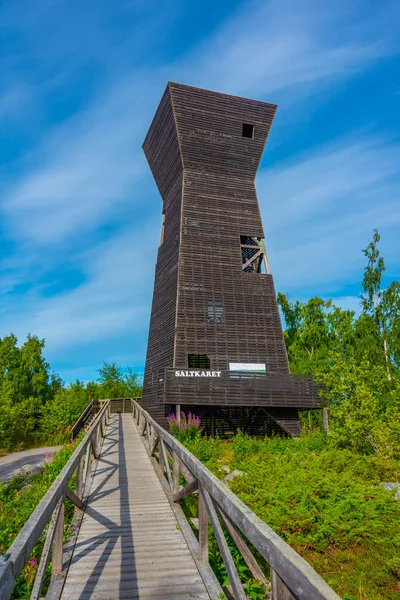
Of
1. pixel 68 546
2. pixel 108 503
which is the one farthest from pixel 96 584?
pixel 108 503

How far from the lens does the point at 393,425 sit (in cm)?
1112

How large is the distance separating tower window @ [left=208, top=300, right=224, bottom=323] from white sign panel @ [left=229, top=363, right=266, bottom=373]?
242 centimetres

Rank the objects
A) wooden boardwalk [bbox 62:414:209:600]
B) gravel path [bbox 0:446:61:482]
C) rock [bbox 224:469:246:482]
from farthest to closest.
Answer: gravel path [bbox 0:446:61:482] < rock [bbox 224:469:246:482] < wooden boardwalk [bbox 62:414:209:600]

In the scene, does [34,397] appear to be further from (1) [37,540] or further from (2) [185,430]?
(1) [37,540]

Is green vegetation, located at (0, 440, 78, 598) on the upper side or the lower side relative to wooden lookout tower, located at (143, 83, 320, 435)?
lower

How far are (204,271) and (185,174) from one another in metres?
6.23

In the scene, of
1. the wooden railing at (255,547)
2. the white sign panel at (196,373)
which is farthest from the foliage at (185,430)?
the wooden railing at (255,547)

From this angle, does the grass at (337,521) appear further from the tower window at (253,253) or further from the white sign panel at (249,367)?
the tower window at (253,253)

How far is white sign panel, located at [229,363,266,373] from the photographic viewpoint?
815 inches

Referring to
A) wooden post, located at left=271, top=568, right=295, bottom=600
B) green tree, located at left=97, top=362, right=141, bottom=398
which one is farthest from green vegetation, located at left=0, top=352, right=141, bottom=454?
wooden post, located at left=271, top=568, right=295, bottom=600

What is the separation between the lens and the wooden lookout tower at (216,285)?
19719 millimetres

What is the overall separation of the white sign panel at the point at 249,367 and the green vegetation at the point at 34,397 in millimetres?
11328

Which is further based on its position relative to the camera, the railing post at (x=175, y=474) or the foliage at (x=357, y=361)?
the foliage at (x=357, y=361)

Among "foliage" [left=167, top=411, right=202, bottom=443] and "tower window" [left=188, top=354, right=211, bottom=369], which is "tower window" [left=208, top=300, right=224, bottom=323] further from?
"foliage" [left=167, top=411, right=202, bottom=443]
